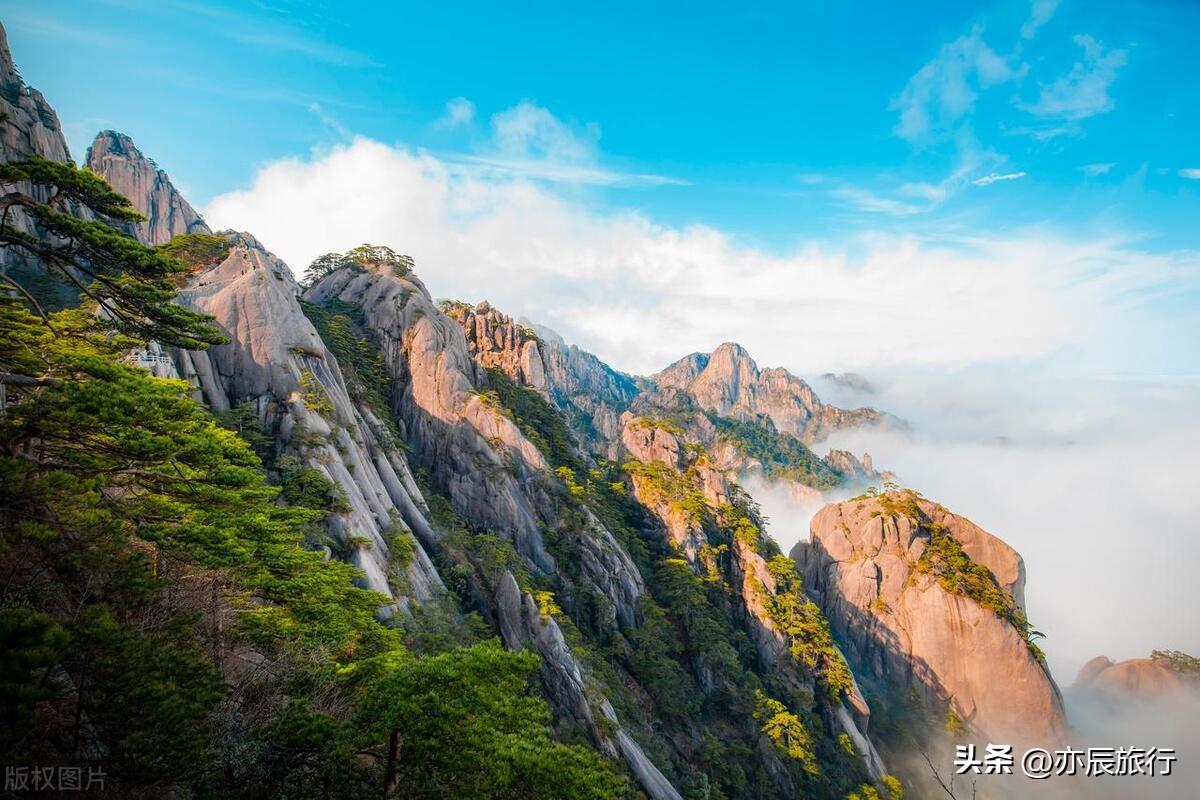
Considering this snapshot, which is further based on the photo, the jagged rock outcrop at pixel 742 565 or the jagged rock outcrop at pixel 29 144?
the jagged rock outcrop at pixel 742 565

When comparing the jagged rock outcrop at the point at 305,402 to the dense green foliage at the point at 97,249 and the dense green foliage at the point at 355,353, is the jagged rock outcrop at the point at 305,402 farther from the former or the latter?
the dense green foliage at the point at 97,249

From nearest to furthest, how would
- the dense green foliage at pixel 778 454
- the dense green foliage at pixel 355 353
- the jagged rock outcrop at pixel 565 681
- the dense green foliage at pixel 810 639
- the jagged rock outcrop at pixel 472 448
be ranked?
the jagged rock outcrop at pixel 565 681
the dense green foliage at pixel 355 353
the jagged rock outcrop at pixel 472 448
the dense green foliage at pixel 810 639
the dense green foliage at pixel 778 454

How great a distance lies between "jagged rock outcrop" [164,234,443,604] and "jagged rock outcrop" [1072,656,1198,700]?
8322 cm

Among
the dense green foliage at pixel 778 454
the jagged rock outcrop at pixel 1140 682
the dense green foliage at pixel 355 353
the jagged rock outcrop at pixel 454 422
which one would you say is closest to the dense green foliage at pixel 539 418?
the jagged rock outcrop at pixel 454 422

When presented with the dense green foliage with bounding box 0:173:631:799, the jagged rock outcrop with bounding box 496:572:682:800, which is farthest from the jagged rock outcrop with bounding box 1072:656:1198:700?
the dense green foliage with bounding box 0:173:631:799

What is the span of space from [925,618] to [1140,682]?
36.6m

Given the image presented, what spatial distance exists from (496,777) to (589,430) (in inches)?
4000

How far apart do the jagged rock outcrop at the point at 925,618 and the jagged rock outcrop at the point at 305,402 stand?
46.4 meters

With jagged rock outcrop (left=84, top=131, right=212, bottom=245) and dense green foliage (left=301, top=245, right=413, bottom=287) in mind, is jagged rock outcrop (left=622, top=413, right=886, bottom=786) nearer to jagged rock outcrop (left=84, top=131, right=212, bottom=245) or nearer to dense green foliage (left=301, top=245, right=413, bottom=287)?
dense green foliage (left=301, top=245, right=413, bottom=287)

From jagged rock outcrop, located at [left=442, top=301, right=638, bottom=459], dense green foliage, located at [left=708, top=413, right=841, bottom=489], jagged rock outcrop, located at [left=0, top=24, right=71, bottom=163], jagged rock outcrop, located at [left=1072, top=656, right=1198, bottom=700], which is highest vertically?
jagged rock outcrop, located at [left=0, top=24, right=71, bottom=163]

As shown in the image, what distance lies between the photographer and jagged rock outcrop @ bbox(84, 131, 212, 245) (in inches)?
3002

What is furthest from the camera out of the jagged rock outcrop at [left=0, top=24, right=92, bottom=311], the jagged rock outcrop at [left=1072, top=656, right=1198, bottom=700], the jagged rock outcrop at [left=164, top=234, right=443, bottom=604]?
the jagged rock outcrop at [left=1072, top=656, right=1198, bottom=700]

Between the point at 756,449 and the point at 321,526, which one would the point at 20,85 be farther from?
the point at 756,449

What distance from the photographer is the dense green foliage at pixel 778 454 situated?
14850 cm
